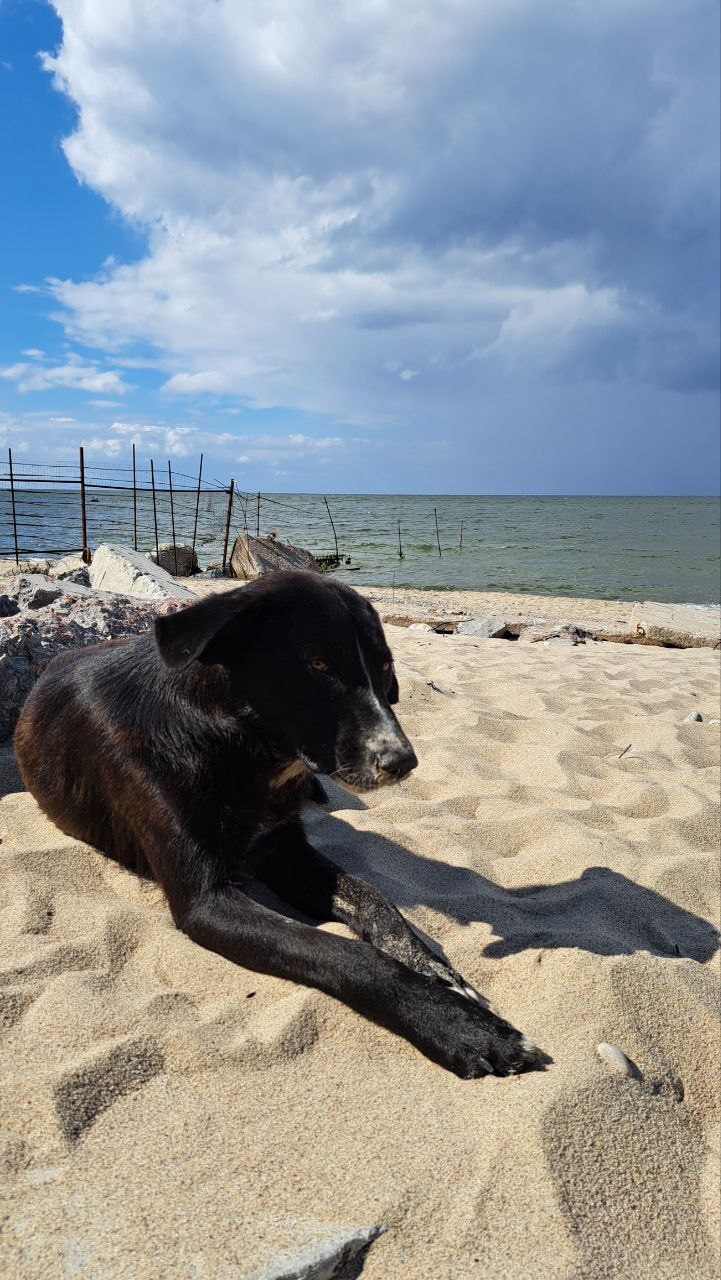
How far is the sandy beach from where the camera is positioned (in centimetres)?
139

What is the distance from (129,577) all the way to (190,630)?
7236 mm

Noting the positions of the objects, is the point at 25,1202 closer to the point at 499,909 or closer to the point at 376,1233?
the point at 376,1233

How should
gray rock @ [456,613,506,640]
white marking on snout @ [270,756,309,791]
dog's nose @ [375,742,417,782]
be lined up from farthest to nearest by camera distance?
gray rock @ [456,613,506,640]
white marking on snout @ [270,756,309,791]
dog's nose @ [375,742,417,782]

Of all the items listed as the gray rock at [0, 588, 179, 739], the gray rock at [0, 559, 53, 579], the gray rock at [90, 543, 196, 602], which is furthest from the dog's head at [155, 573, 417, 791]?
the gray rock at [0, 559, 53, 579]

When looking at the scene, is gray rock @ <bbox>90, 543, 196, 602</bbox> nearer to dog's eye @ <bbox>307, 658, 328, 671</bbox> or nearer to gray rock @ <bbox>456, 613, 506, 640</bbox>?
gray rock @ <bbox>456, 613, 506, 640</bbox>

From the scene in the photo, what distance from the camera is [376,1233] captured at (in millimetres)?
1386

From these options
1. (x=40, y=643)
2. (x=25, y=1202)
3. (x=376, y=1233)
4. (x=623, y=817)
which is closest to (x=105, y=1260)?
(x=25, y=1202)

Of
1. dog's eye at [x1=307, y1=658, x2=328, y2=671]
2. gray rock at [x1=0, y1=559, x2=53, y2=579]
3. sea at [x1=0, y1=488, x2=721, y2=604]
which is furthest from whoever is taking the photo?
sea at [x1=0, y1=488, x2=721, y2=604]

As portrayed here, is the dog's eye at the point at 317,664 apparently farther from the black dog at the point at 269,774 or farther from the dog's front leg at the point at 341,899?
the dog's front leg at the point at 341,899

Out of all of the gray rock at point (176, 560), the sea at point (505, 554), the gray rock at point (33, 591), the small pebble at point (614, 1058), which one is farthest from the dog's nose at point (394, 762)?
the gray rock at point (176, 560)

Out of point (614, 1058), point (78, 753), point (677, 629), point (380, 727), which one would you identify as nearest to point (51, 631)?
point (78, 753)

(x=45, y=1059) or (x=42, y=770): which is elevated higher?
(x=42, y=770)

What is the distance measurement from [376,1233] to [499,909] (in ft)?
4.65

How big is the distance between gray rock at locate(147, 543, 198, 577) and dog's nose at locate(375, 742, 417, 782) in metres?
17.9
